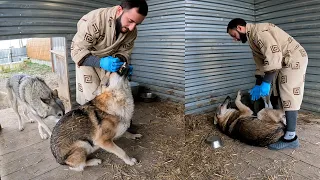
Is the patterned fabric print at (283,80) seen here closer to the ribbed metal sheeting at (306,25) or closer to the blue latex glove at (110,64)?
the ribbed metal sheeting at (306,25)

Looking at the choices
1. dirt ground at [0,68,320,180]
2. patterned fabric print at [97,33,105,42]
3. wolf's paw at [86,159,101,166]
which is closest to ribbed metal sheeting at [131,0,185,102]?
dirt ground at [0,68,320,180]

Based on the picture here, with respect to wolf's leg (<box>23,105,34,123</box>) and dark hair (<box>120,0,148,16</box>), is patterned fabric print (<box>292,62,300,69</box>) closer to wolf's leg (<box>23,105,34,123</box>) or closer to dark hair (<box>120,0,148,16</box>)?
dark hair (<box>120,0,148,16</box>)

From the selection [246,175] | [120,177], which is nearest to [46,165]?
[120,177]

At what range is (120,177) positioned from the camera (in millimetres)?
2473

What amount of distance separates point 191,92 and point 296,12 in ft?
8.58

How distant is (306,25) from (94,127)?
4390mm

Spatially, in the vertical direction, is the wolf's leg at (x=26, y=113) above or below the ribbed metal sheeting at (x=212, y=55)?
below

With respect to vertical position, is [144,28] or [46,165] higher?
[144,28]

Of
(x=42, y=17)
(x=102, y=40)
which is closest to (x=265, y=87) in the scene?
(x=102, y=40)

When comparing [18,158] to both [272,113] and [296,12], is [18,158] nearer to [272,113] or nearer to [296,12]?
[272,113]

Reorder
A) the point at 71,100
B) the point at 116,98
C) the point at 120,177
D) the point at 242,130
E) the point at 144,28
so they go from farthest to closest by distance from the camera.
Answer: the point at 144,28 → the point at 71,100 → the point at 242,130 → the point at 116,98 → the point at 120,177

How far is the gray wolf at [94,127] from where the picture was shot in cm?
250

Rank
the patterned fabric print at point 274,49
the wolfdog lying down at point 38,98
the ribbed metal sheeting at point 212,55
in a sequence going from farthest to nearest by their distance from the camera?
the ribbed metal sheeting at point 212,55 → the wolfdog lying down at point 38,98 → the patterned fabric print at point 274,49

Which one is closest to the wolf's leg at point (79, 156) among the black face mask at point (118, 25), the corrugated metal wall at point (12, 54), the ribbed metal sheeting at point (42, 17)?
the corrugated metal wall at point (12, 54)
